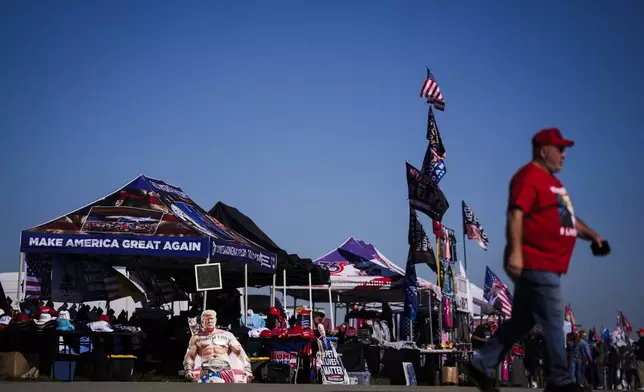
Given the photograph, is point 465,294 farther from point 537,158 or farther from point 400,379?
point 537,158

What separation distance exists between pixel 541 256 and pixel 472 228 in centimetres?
2017

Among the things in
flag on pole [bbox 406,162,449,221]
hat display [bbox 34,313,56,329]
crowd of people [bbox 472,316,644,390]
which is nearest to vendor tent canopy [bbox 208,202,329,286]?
flag on pole [bbox 406,162,449,221]

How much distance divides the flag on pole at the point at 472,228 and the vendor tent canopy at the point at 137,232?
895 centimetres

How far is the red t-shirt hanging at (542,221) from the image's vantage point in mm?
6371

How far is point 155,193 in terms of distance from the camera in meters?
18.9

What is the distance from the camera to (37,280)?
19.3 m

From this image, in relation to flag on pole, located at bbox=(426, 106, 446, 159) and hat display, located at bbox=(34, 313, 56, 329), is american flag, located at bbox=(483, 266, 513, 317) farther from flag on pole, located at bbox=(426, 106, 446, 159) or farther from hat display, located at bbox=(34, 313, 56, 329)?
hat display, located at bbox=(34, 313, 56, 329)

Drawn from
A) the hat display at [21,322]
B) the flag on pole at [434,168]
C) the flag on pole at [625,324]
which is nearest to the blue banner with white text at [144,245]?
the hat display at [21,322]

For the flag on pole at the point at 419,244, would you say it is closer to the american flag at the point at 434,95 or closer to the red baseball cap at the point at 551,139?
the american flag at the point at 434,95

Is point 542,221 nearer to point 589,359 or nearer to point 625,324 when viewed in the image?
point 589,359

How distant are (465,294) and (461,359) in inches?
237

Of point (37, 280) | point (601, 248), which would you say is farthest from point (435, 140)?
point (601, 248)

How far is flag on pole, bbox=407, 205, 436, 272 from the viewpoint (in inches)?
885

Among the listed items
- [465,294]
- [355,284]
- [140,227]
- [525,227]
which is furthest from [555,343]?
[355,284]
